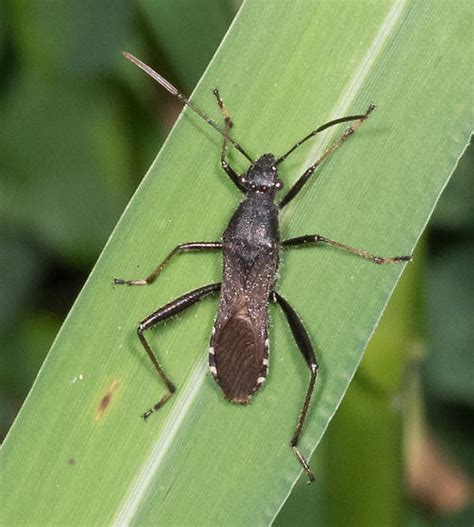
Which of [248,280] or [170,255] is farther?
[248,280]

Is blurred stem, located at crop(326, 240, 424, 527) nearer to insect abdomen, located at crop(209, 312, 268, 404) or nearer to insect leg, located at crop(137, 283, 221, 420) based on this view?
insect abdomen, located at crop(209, 312, 268, 404)

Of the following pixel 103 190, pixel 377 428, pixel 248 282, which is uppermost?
Answer: pixel 248 282

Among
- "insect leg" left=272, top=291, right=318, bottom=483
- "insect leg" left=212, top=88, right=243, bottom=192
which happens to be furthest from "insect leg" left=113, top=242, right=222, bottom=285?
"insect leg" left=272, top=291, right=318, bottom=483

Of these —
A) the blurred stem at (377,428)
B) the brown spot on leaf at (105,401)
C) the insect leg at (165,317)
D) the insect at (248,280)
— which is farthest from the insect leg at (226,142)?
the brown spot on leaf at (105,401)

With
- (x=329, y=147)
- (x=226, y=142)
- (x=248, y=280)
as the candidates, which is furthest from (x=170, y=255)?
(x=329, y=147)

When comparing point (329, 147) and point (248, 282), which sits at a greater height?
point (329, 147)

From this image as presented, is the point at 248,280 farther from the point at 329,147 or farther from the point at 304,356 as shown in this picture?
the point at 329,147
